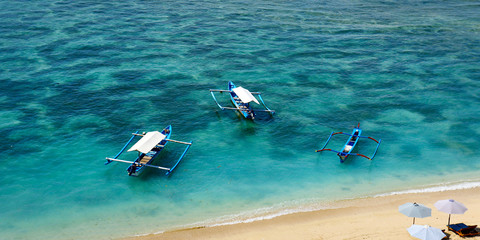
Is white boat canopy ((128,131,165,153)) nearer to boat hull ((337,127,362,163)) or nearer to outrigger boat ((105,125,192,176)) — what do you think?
outrigger boat ((105,125,192,176))

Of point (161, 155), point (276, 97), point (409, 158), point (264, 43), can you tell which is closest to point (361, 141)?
point (409, 158)

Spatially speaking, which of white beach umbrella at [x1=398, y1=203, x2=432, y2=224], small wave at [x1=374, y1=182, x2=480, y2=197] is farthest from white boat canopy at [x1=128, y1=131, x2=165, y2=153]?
white beach umbrella at [x1=398, y1=203, x2=432, y2=224]

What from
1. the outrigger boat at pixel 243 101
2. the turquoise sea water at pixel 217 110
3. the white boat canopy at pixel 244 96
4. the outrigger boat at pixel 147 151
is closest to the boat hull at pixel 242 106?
the outrigger boat at pixel 243 101

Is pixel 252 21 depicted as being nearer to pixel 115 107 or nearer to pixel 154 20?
pixel 154 20

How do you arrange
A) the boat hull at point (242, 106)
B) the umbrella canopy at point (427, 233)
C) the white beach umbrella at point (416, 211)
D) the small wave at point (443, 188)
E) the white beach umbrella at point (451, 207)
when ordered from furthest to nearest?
the boat hull at point (242, 106) → the small wave at point (443, 188) → the white beach umbrella at point (416, 211) → the white beach umbrella at point (451, 207) → the umbrella canopy at point (427, 233)

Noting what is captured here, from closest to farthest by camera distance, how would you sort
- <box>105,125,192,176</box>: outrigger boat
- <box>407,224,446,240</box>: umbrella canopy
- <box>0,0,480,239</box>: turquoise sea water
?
<box>407,224,446,240</box>: umbrella canopy, <box>0,0,480,239</box>: turquoise sea water, <box>105,125,192,176</box>: outrigger boat

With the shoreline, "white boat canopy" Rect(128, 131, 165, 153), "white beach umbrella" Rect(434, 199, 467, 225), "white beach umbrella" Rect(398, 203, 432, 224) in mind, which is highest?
"white beach umbrella" Rect(434, 199, 467, 225)

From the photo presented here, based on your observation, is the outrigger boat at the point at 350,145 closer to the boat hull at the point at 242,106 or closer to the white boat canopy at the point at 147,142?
the boat hull at the point at 242,106
